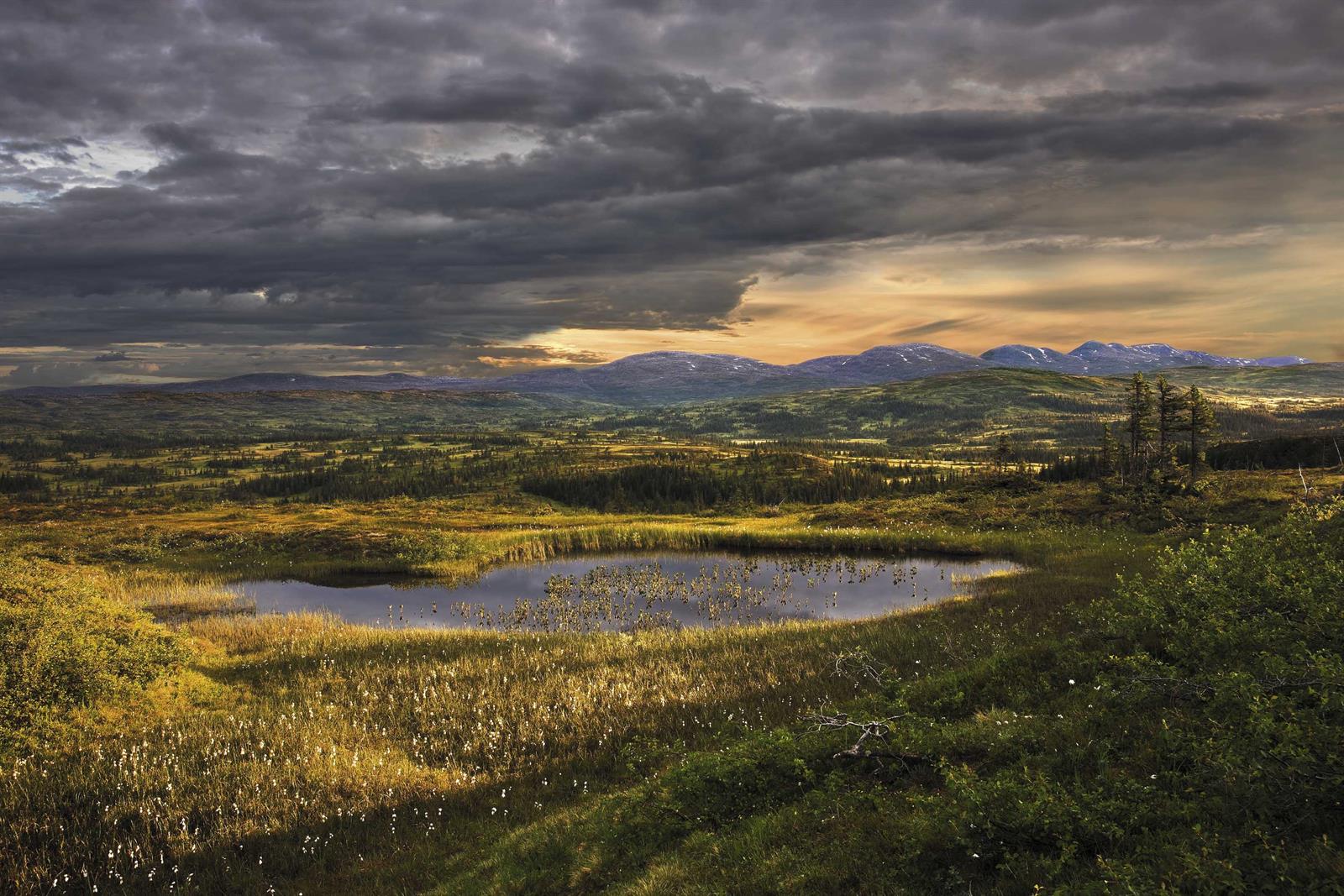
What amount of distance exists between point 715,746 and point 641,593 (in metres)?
27.3

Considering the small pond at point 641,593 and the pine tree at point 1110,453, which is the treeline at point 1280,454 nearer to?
the pine tree at point 1110,453

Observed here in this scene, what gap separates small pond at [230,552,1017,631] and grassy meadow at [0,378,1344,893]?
20.2 ft

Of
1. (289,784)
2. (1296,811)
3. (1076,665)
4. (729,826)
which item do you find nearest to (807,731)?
(729,826)

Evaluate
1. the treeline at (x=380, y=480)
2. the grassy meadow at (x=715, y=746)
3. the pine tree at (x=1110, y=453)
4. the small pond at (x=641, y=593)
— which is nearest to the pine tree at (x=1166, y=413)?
the pine tree at (x=1110, y=453)

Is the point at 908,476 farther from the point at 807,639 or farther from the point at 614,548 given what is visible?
the point at 807,639

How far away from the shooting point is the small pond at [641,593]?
3594cm

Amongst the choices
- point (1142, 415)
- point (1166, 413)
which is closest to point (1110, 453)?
point (1166, 413)

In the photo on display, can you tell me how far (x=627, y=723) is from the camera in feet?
56.9

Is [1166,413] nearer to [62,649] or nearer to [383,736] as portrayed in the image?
[383,736]

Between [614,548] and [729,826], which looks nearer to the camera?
[729,826]

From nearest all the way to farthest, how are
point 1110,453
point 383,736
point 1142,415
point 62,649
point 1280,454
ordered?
point 383,736
point 62,649
point 1142,415
point 1110,453
point 1280,454

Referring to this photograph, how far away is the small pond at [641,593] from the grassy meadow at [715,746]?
242 inches

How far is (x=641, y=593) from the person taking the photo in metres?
42.0

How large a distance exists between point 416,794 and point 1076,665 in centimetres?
1477
